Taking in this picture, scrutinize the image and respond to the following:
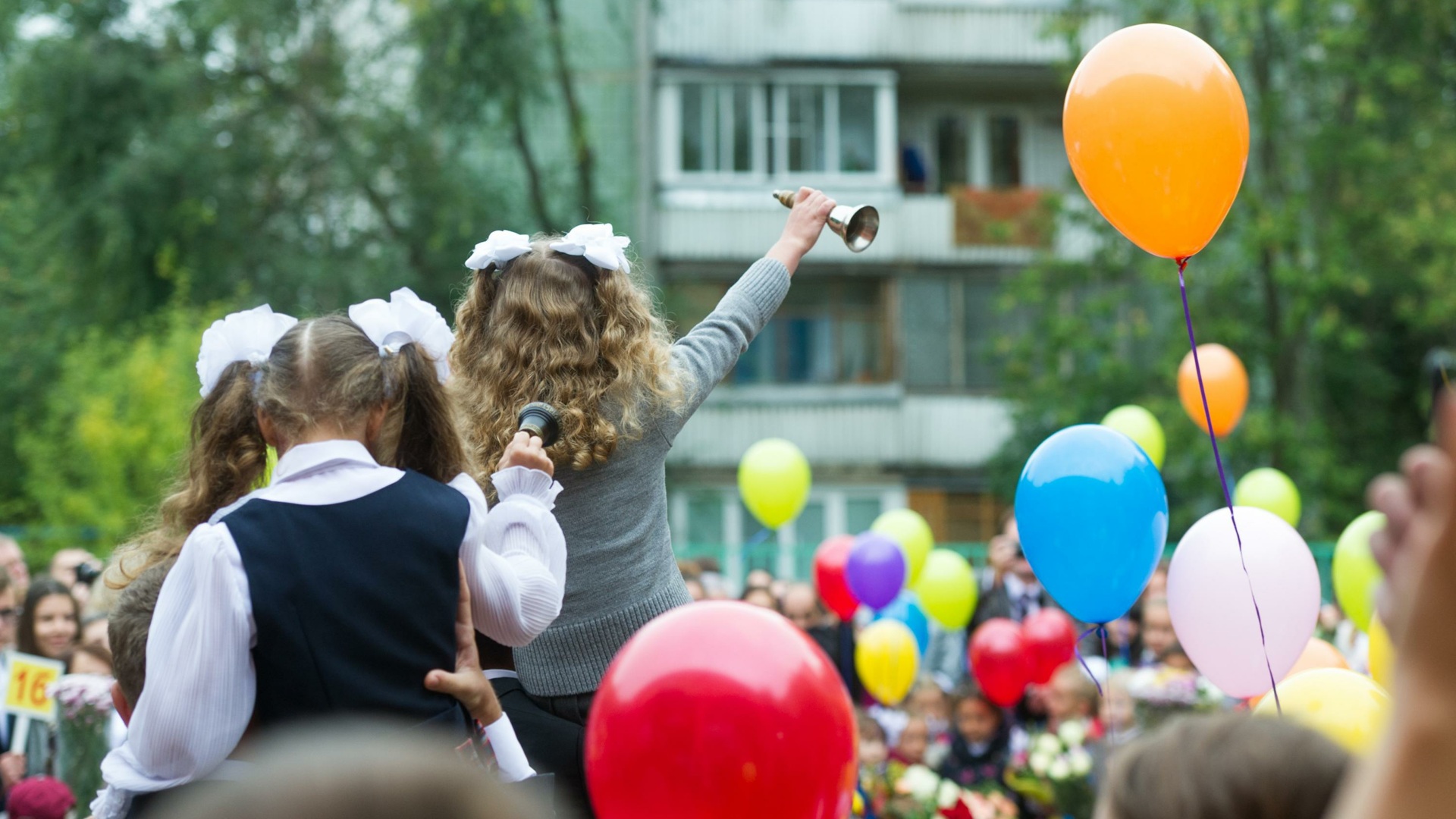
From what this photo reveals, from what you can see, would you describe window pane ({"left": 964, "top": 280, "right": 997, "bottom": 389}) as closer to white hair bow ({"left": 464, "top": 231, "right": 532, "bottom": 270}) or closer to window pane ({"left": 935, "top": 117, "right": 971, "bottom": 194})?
window pane ({"left": 935, "top": 117, "right": 971, "bottom": 194})

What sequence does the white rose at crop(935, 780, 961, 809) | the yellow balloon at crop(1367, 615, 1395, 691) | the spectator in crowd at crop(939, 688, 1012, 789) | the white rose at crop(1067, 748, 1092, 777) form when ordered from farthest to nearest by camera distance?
the spectator in crowd at crop(939, 688, 1012, 789) → the white rose at crop(1067, 748, 1092, 777) → the white rose at crop(935, 780, 961, 809) → the yellow balloon at crop(1367, 615, 1395, 691)

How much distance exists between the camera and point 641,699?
5.87 ft

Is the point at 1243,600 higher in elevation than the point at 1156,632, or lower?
higher

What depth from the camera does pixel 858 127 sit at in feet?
64.9

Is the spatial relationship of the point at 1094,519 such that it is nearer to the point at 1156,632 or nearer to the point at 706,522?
the point at 1156,632

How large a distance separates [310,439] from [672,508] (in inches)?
672

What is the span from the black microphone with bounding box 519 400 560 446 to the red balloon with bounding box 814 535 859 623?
18.7ft

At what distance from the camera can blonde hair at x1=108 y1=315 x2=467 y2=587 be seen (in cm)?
236

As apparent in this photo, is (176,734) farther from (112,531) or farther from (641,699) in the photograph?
(112,531)

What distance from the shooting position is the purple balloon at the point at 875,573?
26.6 ft

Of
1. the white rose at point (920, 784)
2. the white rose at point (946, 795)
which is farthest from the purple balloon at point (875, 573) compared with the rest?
the white rose at point (946, 795)

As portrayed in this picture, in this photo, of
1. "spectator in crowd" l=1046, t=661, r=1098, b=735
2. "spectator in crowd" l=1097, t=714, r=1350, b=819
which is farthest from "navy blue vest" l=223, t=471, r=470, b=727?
"spectator in crowd" l=1046, t=661, r=1098, b=735

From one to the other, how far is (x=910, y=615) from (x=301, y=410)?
6.62 meters

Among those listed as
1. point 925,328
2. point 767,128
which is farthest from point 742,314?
point 925,328
